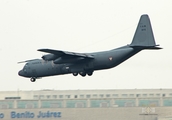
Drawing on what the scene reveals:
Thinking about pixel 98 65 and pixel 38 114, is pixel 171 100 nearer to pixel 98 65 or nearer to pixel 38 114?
pixel 38 114

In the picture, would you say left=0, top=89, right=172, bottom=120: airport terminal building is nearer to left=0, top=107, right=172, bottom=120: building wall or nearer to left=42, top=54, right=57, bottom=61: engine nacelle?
left=0, top=107, right=172, bottom=120: building wall

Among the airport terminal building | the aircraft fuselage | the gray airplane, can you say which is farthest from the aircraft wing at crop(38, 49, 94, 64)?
the airport terminal building

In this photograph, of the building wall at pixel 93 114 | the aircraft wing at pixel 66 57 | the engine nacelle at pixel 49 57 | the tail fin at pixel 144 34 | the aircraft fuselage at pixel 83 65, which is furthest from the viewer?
the building wall at pixel 93 114

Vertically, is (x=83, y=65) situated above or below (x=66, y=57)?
below

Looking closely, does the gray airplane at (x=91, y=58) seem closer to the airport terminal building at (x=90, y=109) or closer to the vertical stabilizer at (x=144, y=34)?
the vertical stabilizer at (x=144, y=34)

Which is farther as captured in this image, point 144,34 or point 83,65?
point 83,65

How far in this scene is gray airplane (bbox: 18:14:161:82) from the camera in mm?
77625

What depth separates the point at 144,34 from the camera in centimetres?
7775

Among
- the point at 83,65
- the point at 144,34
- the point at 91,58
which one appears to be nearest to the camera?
the point at 144,34

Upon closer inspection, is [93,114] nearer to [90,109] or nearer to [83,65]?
[90,109]

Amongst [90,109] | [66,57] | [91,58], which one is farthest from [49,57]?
[90,109]

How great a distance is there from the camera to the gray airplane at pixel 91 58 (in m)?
77.6

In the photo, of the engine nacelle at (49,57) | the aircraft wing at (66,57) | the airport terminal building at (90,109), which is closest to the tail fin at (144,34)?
the aircraft wing at (66,57)

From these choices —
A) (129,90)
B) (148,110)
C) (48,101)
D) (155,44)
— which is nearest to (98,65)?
(155,44)
